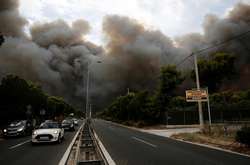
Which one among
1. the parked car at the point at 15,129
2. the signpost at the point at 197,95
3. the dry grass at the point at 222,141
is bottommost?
the dry grass at the point at 222,141

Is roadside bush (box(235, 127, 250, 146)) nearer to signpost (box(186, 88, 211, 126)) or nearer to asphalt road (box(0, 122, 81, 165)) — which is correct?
asphalt road (box(0, 122, 81, 165))

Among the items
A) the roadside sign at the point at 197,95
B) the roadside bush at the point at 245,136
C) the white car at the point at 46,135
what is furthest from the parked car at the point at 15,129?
the roadside bush at the point at 245,136

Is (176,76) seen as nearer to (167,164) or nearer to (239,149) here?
(239,149)

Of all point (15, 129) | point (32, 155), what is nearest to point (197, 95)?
point (32, 155)

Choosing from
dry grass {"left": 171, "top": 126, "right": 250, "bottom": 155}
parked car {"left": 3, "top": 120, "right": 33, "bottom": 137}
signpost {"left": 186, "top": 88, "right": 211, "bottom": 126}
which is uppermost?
signpost {"left": 186, "top": 88, "right": 211, "bottom": 126}

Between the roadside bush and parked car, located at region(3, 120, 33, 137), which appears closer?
the roadside bush

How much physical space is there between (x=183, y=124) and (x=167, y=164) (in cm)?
3592

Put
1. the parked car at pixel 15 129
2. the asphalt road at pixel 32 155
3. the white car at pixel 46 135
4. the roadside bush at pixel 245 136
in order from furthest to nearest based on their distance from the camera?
the parked car at pixel 15 129
the white car at pixel 46 135
the roadside bush at pixel 245 136
the asphalt road at pixel 32 155

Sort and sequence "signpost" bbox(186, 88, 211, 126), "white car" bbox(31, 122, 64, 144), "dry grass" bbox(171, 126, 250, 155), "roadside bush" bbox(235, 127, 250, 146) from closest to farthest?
1. "roadside bush" bbox(235, 127, 250, 146)
2. "dry grass" bbox(171, 126, 250, 155)
3. "white car" bbox(31, 122, 64, 144)
4. "signpost" bbox(186, 88, 211, 126)

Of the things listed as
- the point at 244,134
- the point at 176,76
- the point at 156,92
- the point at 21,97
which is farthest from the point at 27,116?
the point at 244,134

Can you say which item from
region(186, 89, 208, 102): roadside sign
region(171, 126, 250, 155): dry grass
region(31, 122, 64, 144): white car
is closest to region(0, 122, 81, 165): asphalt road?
region(31, 122, 64, 144): white car

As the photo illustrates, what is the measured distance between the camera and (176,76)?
44188 mm

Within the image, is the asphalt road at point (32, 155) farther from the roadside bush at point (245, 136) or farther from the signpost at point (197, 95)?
the signpost at point (197, 95)

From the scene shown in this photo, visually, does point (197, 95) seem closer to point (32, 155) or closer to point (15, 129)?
point (32, 155)
